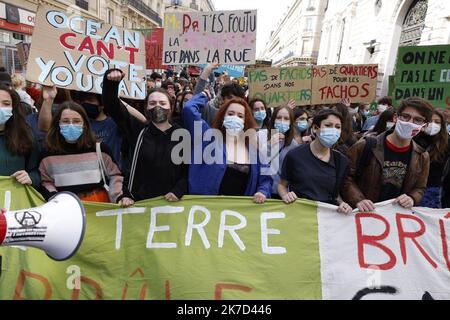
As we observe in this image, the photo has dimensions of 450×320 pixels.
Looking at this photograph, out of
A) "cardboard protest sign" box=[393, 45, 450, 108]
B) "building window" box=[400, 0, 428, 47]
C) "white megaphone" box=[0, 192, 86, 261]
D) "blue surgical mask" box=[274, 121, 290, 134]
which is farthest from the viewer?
"building window" box=[400, 0, 428, 47]

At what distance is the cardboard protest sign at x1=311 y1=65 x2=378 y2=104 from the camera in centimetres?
604

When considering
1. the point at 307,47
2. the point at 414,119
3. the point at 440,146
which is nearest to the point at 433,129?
the point at 440,146

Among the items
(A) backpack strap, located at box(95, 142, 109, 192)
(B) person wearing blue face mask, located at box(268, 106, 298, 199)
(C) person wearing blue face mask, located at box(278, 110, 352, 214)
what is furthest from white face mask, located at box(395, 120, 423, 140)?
(A) backpack strap, located at box(95, 142, 109, 192)

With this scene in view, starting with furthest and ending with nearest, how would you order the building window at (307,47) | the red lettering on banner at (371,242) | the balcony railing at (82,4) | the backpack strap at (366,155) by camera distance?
the building window at (307,47)
the balcony railing at (82,4)
the backpack strap at (366,155)
the red lettering on banner at (371,242)

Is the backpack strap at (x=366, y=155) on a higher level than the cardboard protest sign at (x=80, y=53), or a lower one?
lower

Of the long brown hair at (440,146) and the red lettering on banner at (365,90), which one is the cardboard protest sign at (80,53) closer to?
the long brown hair at (440,146)

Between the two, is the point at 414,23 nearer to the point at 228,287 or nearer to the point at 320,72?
the point at 320,72

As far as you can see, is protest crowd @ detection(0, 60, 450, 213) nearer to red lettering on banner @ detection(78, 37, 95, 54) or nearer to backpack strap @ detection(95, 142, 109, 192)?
backpack strap @ detection(95, 142, 109, 192)

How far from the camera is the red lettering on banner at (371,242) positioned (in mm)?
2396

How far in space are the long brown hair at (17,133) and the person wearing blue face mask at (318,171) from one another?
6.12 feet

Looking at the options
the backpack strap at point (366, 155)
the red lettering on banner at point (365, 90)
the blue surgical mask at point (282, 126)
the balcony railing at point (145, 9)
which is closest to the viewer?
the backpack strap at point (366, 155)

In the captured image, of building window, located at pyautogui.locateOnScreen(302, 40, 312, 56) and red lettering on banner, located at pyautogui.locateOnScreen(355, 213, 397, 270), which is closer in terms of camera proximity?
red lettering on banner, located at pyautogui.locateOnScreen(355, 213, 397, 270)

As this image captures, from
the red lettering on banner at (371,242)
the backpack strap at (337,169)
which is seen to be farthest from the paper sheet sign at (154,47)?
the red lettering on banner at (371,242)
